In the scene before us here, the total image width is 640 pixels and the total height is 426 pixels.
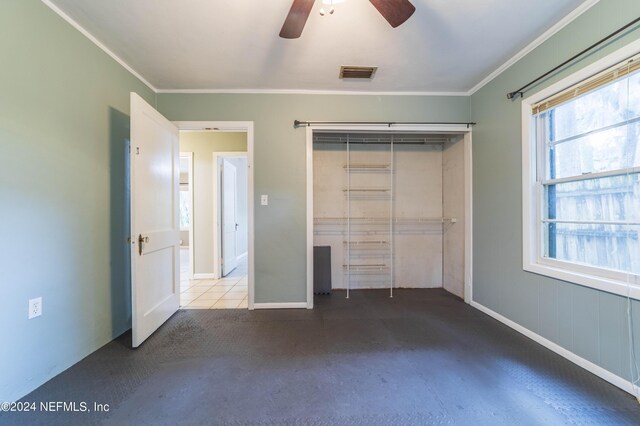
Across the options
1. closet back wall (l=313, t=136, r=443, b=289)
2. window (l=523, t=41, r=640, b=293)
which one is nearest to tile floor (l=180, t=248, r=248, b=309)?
closet back wall (l=313, t=136, r=443, b=289)

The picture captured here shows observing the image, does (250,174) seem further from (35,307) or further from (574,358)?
(574,358)

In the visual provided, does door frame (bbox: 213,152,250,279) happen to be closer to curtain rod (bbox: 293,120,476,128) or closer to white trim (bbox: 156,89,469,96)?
white trim (bbox: 156,89,469,96)

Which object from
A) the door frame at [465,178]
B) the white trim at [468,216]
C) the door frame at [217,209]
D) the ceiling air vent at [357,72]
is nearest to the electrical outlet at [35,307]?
the door frame at [465,178]

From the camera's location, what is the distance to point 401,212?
348cm

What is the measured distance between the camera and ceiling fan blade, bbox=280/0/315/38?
1347mm

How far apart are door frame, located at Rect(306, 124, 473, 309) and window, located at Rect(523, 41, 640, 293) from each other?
2.30ft

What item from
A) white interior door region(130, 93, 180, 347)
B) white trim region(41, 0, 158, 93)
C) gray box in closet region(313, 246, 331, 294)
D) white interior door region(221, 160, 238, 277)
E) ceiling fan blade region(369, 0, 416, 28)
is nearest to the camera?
ceiling fan blade region(369, 0, 416, 28)

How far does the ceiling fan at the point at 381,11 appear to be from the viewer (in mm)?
1319

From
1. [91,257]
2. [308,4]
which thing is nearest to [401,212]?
[308,4]

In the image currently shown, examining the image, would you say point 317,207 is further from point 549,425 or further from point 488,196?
point 549,425

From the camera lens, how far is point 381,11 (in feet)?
4.55

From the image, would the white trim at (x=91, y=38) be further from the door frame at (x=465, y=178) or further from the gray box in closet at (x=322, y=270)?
the gray box in closet at (x=322, y=270)

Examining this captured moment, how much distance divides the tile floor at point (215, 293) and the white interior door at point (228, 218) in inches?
11.6

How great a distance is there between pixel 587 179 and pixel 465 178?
1.17 metres
